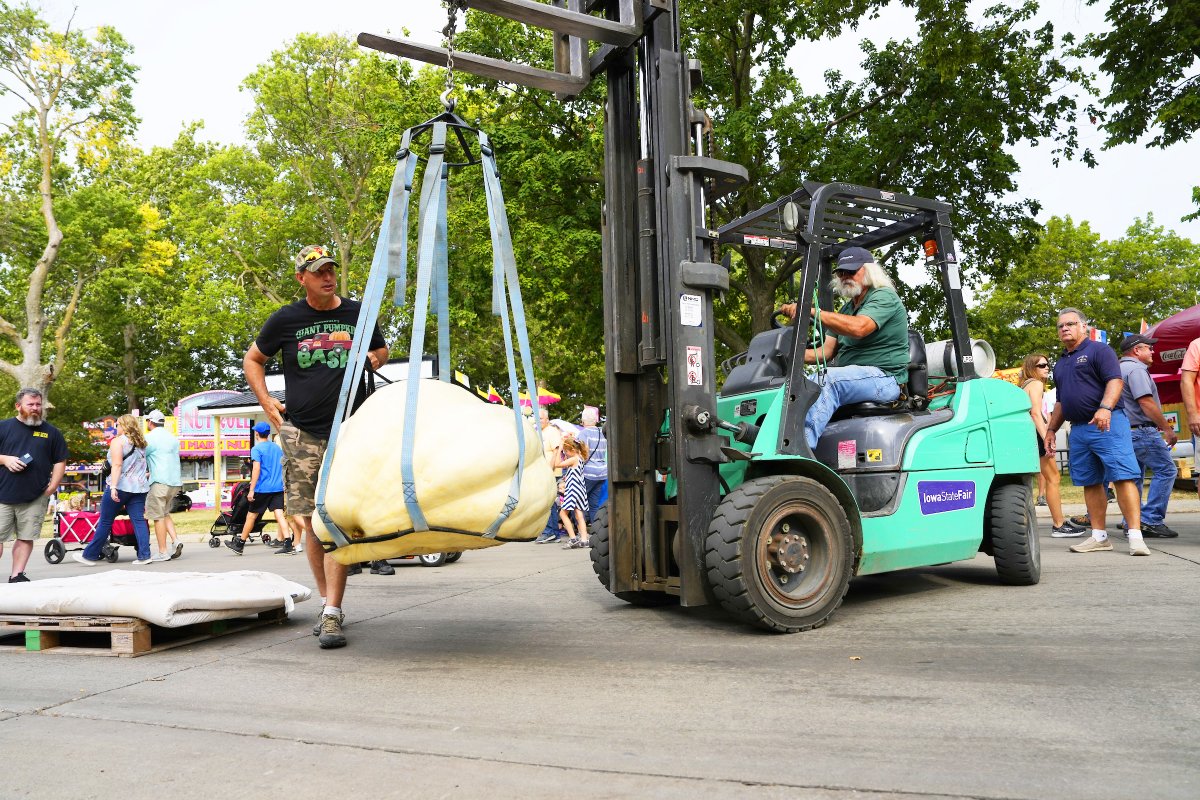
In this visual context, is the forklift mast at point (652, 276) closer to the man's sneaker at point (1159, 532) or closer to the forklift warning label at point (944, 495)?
the forklift warning label at point (944, 495)

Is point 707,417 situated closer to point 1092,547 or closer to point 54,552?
point 1092,547

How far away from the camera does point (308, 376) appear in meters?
5.12

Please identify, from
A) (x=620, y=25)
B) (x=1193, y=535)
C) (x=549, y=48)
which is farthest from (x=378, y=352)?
(x=549, y=48)

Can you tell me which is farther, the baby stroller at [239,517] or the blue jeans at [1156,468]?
the baby stroller at [239,517]

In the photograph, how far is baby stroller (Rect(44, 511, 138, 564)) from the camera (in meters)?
12.6

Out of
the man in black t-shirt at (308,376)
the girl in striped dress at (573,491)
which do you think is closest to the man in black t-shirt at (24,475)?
the man in black t-shirt at (308,376)

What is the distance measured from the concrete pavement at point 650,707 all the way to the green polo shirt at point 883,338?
1.58 metres

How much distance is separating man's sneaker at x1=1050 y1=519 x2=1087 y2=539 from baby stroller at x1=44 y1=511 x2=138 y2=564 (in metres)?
12.1

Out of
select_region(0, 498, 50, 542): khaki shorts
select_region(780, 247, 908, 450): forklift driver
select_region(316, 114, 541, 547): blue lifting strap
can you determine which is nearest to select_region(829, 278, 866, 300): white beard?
select_region(780, 247, 908, 450): forklift driver

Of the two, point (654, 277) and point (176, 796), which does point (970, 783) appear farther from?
point (654, 277)

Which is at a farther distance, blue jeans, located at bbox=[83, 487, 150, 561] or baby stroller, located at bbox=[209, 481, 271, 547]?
baby stroller, located at bbox=[209, 481, 271, 547]

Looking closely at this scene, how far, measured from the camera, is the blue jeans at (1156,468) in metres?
8.98

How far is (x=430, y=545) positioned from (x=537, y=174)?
54.3ft

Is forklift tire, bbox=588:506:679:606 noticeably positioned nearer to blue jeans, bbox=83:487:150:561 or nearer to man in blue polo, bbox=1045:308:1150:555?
man in blue polo, bbox=1045:308:1150:555
